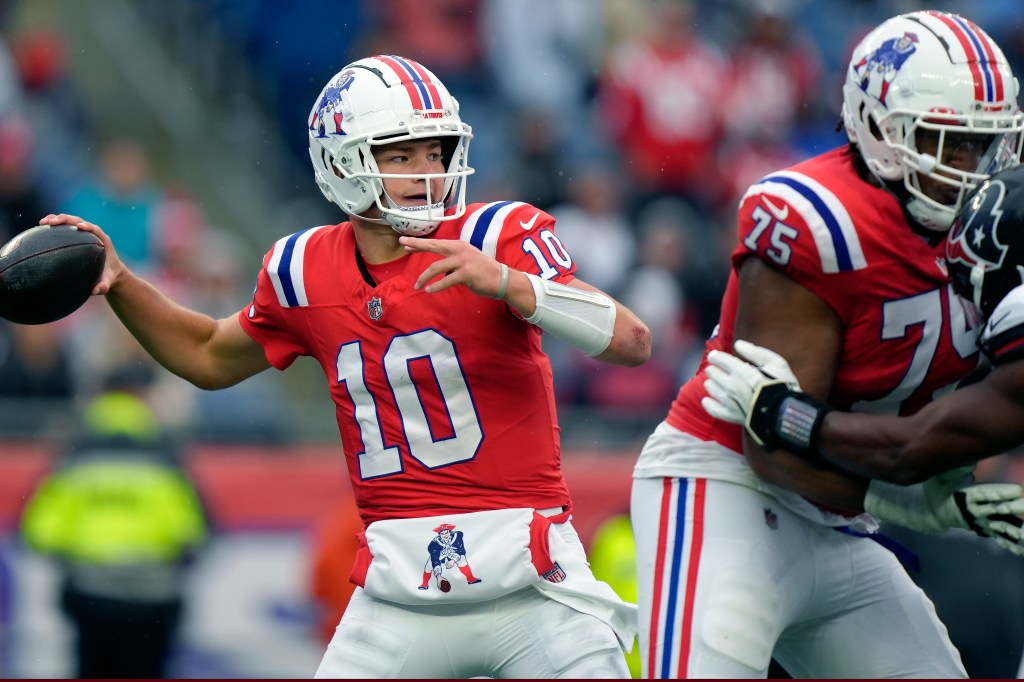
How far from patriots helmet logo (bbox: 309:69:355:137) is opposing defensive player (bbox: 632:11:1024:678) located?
3.25 ft

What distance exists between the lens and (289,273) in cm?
396

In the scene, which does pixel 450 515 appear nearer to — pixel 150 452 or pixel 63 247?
pixel 63 247

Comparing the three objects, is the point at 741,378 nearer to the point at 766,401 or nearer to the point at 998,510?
the point at 766,401

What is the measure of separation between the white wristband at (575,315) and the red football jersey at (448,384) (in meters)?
0.10

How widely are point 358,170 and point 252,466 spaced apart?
387 centimetres

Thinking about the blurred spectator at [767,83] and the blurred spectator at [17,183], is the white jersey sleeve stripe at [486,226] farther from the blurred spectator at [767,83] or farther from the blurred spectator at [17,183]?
the blurred spectator at [767,83]

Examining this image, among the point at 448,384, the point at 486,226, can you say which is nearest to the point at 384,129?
the point at 486,226

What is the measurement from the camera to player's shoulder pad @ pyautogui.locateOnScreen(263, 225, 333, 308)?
394 centimetres

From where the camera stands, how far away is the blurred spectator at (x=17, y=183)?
330 inches

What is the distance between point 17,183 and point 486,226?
5396mm

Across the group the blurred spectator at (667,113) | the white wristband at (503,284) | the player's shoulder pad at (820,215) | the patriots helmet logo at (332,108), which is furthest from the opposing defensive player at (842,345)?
the blurred spectator at (667,113)

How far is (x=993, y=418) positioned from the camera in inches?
132

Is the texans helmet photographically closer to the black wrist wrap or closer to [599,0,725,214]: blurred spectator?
the black wrist wrap

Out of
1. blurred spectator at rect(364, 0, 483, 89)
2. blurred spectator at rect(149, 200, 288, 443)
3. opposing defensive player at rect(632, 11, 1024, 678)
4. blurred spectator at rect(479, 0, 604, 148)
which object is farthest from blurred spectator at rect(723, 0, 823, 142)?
opposing defensive player at rect(632, 11, 1024, 678)
